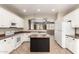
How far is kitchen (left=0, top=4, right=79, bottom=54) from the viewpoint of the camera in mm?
4728

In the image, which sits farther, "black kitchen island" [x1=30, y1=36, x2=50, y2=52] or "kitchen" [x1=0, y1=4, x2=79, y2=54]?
"black kitchen island" [x1=30, y1=36, x2=50, y2=52]

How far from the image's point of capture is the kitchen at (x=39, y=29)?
4728mm

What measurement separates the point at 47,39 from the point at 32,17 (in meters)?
5.29

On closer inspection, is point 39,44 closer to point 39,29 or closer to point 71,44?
point 71,44

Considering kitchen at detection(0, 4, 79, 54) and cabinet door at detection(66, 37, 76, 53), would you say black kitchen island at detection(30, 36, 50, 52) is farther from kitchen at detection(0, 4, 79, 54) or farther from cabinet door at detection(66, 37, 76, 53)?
cabinet door at detection(66, 37, 76, 53)

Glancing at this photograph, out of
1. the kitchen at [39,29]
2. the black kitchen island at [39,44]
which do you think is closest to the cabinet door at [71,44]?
the kitchen at [39,29]

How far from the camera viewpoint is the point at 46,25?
10180 millimetres

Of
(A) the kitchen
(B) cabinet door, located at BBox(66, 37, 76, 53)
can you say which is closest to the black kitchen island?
(A) the kitchen

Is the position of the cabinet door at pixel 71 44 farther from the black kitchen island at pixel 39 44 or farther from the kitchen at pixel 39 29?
the black kitchen island at pixel 39 44

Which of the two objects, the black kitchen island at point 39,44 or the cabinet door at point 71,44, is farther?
the black kitchen island at point 39,44

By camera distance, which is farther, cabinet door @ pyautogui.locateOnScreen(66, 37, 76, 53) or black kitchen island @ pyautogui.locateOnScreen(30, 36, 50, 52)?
black kitchen island @ pyautogui.locateOnScreen(30, 36, 50, 52)

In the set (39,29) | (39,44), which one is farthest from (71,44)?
(39,29)

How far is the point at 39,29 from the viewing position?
32.2 ft
